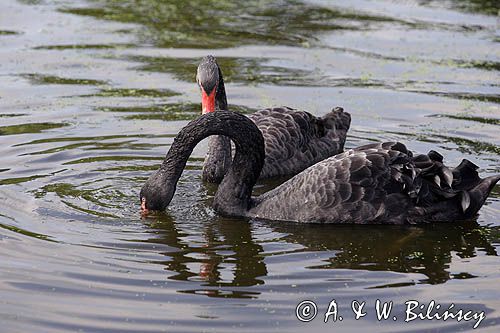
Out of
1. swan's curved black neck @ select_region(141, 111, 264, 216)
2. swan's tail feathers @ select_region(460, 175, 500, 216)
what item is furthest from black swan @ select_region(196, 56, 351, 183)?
Answer: swan's tail feathers @ select_region(460, 175, 500, 216)

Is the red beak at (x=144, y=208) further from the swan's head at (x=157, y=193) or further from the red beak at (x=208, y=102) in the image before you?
the red beak at (x=208, y=102)

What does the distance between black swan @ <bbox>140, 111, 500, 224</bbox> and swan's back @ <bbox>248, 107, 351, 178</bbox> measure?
1.29 metres

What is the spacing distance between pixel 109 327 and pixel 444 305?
1923 mm

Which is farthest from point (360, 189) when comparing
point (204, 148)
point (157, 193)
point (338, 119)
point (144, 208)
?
point (204, 148)

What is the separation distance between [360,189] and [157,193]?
1464 mm

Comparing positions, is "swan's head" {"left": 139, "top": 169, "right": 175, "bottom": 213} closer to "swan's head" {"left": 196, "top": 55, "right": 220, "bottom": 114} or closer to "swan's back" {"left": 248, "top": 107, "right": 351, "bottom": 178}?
"swan's head" {"left": 196, "top": 55, "right": 220, "bottom": 114}

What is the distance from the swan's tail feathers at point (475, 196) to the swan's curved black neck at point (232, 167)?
1.57m

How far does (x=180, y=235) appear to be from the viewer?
756 cm

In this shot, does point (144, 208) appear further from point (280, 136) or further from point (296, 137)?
point (296, 137)

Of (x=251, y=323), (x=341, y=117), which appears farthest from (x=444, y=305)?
(x=341, y=117)

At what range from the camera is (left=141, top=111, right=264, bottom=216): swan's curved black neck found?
26.0 feet

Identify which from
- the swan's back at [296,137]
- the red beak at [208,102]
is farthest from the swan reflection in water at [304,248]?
the swan's back at [296,137]

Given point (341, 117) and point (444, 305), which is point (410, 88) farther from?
point (444, 305)

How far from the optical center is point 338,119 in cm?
1002
